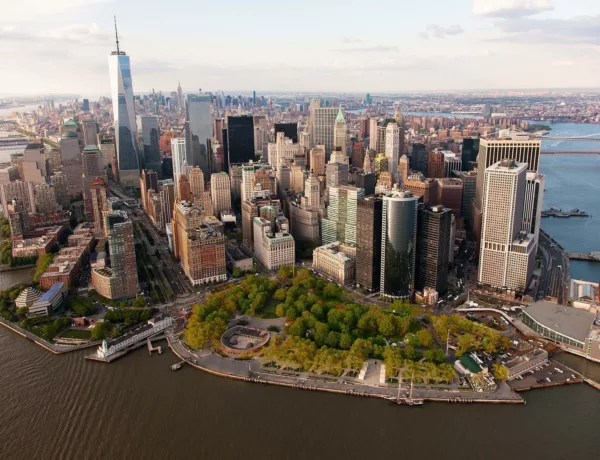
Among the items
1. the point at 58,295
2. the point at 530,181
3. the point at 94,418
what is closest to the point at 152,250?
the point at 58,295

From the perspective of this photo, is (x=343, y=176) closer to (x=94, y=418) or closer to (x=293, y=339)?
(x=293, y=339)

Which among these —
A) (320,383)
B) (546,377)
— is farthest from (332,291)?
(546,377)

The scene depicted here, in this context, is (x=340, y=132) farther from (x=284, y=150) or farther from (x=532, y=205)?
(x=532, y=205)

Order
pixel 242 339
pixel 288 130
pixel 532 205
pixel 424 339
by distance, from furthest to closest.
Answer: pixel 288 130, pixel 532 205, pixel 242 339, pixel 424 339

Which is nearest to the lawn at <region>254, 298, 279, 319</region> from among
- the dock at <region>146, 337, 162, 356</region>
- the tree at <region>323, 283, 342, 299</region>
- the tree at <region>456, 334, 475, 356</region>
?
the tree at <region>323, 283, 342, 299</region>

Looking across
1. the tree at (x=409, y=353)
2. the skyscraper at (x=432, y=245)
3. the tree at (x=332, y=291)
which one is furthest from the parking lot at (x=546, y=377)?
the tree at (x=332, y=291)

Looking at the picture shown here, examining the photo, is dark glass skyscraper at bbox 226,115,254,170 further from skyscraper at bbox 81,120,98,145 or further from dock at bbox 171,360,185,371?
dock at bbox 171,360,185,371
